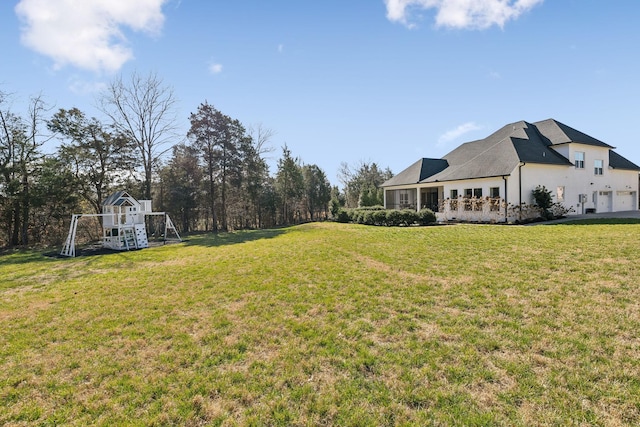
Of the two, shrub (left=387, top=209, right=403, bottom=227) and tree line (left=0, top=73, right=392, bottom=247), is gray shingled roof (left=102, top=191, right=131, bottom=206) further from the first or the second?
shrub (left=387, top=209, right=403, bottom=227)

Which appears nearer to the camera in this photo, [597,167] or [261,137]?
[597,167]

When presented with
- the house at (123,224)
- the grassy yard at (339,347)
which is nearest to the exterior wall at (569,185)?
the grassy yard at (339,347)

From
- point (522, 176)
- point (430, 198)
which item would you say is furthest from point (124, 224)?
point (522, 176)

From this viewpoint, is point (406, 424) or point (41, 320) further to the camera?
point (41, 320)

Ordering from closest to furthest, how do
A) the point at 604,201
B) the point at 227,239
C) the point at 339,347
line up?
the point at 339,347 → the point at 227,239 → the point at 604,201

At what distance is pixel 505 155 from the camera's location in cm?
1733

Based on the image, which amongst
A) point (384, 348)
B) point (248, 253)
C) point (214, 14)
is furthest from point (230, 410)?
point (214, 14)

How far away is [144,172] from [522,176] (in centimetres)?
2586

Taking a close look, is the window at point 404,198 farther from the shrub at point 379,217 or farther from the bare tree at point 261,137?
the bare tree at point 261,137

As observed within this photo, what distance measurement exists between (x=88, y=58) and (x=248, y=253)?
11.1m

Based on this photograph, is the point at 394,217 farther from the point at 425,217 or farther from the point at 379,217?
the point at 425,217

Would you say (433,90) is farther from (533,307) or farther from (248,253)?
(533,307)

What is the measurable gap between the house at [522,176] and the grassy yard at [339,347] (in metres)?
10.3

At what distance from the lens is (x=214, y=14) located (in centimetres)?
974
